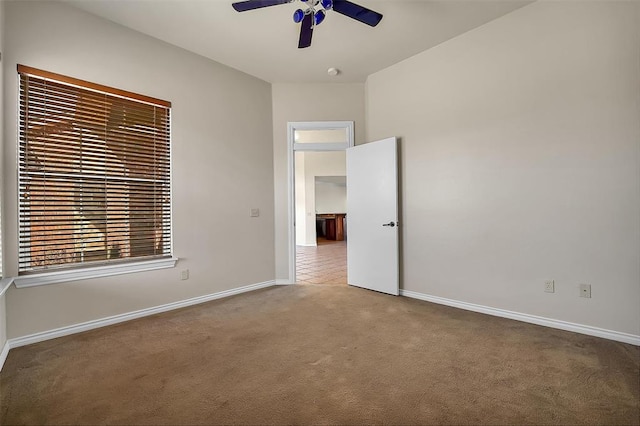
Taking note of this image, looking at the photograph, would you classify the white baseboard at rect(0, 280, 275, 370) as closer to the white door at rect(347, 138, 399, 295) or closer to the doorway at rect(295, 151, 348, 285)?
the doorway at rect(295, 151, 348, 285)

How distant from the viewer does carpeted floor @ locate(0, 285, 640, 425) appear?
1.66 metres

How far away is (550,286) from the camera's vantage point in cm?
284

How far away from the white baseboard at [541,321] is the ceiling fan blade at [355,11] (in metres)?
2.80

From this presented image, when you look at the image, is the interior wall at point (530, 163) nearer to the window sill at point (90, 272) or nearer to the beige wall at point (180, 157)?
the beige wall at point (180, 157)

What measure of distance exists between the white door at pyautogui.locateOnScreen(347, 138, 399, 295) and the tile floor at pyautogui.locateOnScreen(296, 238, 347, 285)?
567 mm

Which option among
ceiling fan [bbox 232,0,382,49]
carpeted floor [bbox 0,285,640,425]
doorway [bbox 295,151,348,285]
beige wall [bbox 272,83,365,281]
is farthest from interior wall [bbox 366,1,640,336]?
doorway [bbox 295,151,348,285]

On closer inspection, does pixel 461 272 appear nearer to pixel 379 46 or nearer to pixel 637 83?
pixel 637 83

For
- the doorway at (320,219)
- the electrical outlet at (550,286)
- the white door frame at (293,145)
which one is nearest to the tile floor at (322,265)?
the doorway at (320,219)

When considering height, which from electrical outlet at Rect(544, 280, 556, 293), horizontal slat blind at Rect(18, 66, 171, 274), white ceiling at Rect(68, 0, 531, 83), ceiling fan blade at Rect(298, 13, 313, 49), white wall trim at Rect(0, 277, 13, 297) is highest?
white ceiling at Rect(68, 0, 531, 83)

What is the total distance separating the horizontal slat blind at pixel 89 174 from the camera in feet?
8.50

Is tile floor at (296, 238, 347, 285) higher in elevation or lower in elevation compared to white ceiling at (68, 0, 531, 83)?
lower

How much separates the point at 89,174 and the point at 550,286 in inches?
162

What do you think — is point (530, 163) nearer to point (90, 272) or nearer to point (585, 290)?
point (585, 290)

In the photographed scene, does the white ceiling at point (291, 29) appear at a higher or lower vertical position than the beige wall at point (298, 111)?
higher
